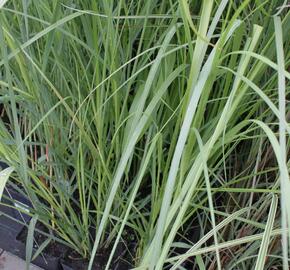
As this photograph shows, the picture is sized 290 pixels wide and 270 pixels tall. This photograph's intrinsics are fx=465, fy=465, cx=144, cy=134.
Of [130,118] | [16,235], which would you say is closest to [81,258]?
[16,235]

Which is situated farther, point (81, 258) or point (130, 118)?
point (81, 258)

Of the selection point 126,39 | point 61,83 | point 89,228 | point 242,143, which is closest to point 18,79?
point 61,83

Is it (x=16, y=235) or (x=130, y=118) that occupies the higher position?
(x=130, y=118)

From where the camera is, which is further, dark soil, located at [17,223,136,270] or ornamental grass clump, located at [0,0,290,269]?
dark soil, located at [17,223,136,270]

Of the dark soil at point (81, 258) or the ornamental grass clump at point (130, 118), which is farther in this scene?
the dark soil at point (81, 258)

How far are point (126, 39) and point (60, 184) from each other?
0.29 metres

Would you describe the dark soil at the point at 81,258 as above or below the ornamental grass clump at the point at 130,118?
below

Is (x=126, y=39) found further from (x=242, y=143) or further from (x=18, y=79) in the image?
(x=242, y=143)

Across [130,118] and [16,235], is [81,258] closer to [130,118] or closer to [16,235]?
[16,235]

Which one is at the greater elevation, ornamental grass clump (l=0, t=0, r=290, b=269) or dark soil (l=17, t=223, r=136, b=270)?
ornamental grass clump (l=0, t=0, r=290, b=269)

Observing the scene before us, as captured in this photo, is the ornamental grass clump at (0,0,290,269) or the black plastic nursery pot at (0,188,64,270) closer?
the ornamental grass clump at (0,0,290,269)

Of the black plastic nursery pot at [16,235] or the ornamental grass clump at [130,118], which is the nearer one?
the ornamental grass clump at [130,118]

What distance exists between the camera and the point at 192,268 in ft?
2.86

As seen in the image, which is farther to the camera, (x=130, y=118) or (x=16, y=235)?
(x=16, y=235)
